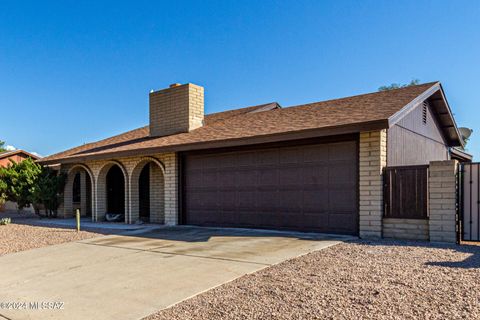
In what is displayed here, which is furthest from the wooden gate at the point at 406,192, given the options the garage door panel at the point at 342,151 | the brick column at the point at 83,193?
the brick column at the point at 83,193

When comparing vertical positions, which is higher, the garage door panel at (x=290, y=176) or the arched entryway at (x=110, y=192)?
the garage door panel at (x=290, y=176)

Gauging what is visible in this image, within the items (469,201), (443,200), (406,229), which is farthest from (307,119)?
(469,201)

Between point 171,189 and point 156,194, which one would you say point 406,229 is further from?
point 156,194

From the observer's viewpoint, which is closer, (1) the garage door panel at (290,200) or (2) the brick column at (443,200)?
(2) the brick column at (443,200)

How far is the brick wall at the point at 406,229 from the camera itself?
835 cm

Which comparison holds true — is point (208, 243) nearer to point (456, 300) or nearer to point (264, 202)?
point (264, 202)

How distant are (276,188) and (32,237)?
280 inches

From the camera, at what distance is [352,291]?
4.66 meters

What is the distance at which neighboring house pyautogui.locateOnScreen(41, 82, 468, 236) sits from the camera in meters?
9.12

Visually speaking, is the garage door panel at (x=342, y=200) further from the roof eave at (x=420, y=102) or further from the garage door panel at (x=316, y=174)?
the roof eave at (x=420, y=102)

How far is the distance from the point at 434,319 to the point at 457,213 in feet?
17.1

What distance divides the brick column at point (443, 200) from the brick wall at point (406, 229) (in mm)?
194

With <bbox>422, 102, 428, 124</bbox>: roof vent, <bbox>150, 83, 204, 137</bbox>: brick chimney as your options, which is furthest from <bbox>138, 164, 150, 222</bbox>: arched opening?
<bbox>422, 102, 428, 124</bbox>: roof vent

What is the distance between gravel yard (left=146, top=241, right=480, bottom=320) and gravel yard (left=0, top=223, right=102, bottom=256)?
258 inches
